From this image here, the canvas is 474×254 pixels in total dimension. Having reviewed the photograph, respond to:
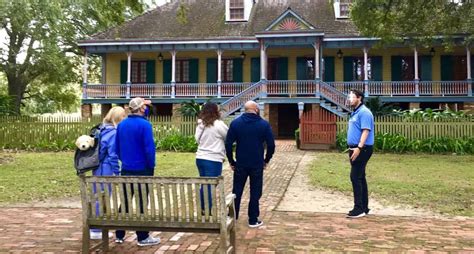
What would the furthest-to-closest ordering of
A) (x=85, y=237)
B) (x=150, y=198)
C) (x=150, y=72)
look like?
(x=150, y=72), (x=85, y=237), (x=150, y=198)

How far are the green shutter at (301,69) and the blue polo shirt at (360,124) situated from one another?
2024cm

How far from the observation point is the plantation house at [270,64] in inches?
968

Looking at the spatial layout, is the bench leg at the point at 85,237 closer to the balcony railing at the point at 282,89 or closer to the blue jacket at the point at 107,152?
the blue jacket at the point at 107,152

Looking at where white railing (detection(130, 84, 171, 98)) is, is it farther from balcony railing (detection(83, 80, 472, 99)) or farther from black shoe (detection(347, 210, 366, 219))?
black shoe (detection(347, 210, 366, 219))

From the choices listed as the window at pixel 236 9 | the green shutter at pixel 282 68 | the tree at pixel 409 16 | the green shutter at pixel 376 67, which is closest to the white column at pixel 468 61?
the green shutter at pixel 376 67

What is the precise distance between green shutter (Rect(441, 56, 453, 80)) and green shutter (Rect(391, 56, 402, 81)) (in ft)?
7.04

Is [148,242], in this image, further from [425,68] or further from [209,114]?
[425,68]

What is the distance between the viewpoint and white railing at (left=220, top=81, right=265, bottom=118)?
954 inches

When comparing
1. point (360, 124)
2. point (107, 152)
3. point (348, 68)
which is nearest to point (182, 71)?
point (348, 68)

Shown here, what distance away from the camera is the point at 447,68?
26.2 meters

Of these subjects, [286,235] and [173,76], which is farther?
[173,76]

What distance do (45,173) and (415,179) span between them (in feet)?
29.8

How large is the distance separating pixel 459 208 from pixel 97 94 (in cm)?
2250

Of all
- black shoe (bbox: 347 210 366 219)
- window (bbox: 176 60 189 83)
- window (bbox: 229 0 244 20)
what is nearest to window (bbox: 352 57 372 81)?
window (bbox: 229 0 244 20)
